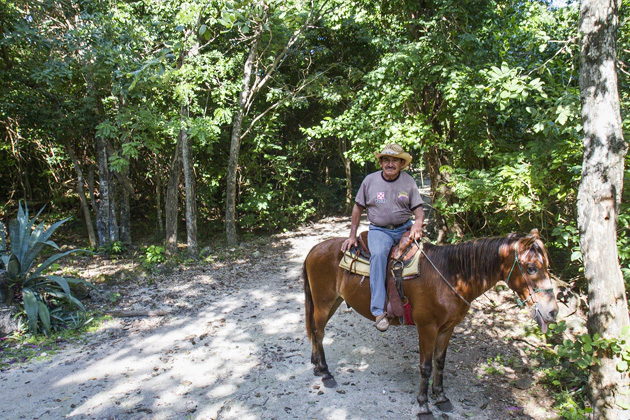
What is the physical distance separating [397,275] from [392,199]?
707mm

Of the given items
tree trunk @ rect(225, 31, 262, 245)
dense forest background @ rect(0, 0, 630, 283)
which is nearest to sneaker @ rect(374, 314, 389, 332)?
dense forest background @ rect(0, 0, 630, 283)

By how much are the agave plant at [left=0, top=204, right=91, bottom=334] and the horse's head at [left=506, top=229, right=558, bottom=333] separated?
5.31 m

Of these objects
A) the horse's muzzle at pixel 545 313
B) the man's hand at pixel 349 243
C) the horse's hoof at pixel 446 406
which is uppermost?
the man's hand at pixel 349 243

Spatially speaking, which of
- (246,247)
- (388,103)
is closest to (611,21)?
(388,103)

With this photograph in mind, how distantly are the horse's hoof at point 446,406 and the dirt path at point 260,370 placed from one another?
7cm

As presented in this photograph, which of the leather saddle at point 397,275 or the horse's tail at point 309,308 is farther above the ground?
the leather saddle at point 397,275

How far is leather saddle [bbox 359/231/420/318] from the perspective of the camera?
3.47 metres

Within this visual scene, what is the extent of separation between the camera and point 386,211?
11.9ft

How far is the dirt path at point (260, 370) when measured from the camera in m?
3.53

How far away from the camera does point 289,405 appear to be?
3602mm

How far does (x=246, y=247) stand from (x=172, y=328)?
5.19 meters

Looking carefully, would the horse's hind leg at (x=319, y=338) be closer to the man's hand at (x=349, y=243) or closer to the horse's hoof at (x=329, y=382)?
the horse's hoof at (x=329, y=382)

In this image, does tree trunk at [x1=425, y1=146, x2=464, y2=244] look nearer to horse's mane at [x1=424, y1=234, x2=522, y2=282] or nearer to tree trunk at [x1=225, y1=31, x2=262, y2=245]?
horse's mane at [x1=424, y1=234, x2=522, y2=282]

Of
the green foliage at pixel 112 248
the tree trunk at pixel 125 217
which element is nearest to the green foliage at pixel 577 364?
the green foliage at pixel 112 248
